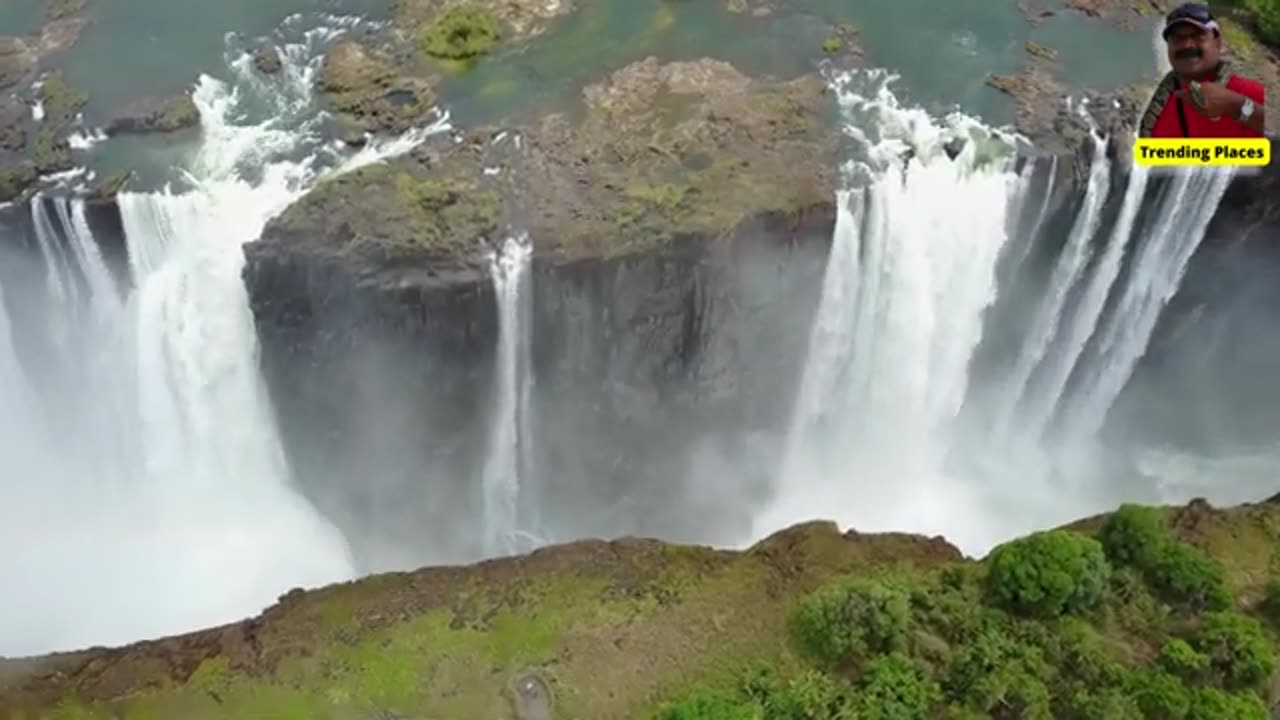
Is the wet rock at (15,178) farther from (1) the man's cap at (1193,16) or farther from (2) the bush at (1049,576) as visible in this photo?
(1) the man's cap at (1193,16)

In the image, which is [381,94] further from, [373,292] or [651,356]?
[651,356]

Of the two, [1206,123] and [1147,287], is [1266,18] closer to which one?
[1206,123]

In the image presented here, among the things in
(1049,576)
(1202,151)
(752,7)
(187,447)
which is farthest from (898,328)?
(187,447)

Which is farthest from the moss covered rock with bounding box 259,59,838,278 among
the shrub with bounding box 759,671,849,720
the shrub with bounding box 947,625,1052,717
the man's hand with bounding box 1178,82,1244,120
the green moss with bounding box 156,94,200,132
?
the shrub with bounding box 947,625,1052,717

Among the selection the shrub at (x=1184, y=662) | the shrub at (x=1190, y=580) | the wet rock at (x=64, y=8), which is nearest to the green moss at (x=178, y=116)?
the wet rock at (x=64, y=8)

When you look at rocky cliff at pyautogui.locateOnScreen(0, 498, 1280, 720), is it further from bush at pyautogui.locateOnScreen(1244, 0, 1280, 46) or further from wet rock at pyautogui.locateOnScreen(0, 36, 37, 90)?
bush at pyautogui.locateOnScreen(1244, 0, 1280, 46)
